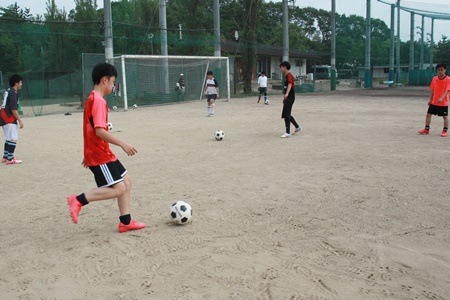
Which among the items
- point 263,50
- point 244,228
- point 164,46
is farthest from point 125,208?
point 263,50

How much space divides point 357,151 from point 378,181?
2.41 metres

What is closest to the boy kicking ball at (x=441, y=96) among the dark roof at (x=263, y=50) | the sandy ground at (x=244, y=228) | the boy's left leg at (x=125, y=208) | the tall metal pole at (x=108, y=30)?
the sandy ground at (x=244, y=228)

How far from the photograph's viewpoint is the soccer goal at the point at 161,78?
21172mm

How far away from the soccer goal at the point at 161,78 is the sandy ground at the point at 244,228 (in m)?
12.5

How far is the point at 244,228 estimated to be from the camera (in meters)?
4.59

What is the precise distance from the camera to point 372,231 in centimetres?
441

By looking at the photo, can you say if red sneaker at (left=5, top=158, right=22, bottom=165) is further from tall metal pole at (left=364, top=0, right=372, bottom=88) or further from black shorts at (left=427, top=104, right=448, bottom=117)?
tall metal pole at (left=364, top=0, right=372, bottom=88)

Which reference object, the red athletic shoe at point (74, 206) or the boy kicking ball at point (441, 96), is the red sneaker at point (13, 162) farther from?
the boy kicking ball at point (441, 96)

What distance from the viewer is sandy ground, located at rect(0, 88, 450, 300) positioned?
3398 mm

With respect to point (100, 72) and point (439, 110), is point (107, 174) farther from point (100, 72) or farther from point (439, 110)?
point (439, 110)

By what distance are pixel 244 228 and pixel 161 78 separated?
789 inches

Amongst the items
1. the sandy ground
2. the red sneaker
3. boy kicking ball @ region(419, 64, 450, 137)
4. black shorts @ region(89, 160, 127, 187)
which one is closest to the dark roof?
boy kicking ball @ region(419, 64, 450, 137)

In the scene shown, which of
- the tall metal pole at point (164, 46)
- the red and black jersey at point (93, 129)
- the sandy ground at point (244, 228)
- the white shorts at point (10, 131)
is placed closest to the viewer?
the sandy ground at point (244, 228)

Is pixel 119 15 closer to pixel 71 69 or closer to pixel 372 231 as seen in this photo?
pixel 71 69
